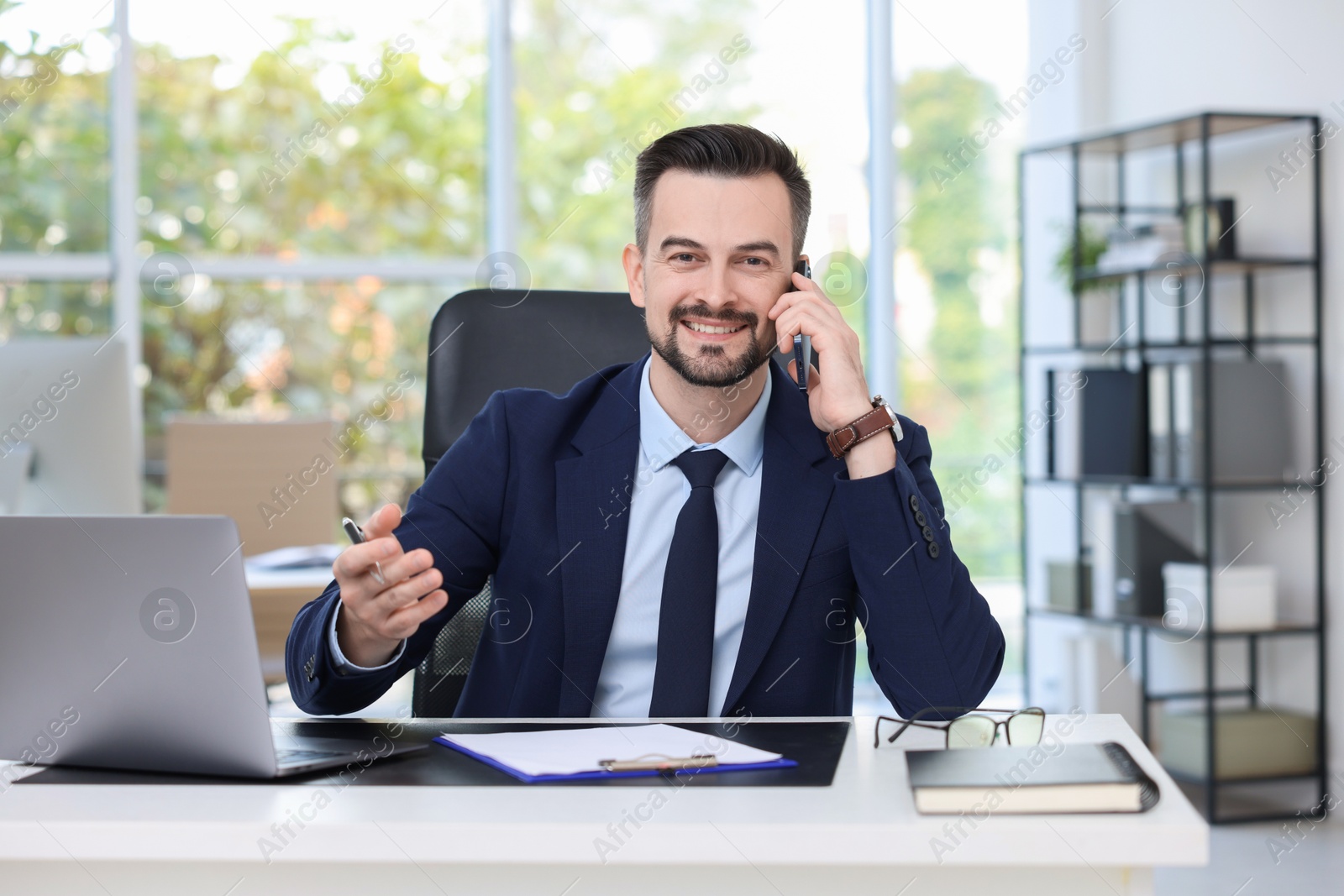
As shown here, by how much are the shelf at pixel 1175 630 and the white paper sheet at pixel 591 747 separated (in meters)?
2.55

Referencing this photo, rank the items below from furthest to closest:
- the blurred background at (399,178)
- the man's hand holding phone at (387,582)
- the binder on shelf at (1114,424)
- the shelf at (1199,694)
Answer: the blurred background at (399,178) < the binder on shelf at (1114,424) < the shelf at (1199,694) < the man's hand holding phone at (387,582)

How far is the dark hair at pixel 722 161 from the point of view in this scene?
1.63m

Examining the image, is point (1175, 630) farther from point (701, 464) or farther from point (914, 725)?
point (914, 725)

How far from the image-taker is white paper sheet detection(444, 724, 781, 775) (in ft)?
3.30

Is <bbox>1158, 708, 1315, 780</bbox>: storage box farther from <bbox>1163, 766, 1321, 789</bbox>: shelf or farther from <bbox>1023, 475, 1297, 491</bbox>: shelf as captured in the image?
<bbox>1023, 475, 1297, 491</bbox>: shelf

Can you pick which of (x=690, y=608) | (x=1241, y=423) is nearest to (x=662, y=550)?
(x=690, y=608)

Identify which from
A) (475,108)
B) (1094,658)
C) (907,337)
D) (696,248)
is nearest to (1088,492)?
(1094,658)

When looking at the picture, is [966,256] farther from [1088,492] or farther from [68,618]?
[68,618]

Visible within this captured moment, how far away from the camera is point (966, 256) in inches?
176

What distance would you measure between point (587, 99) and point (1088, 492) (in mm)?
2162

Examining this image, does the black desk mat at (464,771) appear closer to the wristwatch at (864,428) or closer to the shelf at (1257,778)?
the wristwatch at (864,428)

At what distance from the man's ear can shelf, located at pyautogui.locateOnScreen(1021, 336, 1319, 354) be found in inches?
84.1

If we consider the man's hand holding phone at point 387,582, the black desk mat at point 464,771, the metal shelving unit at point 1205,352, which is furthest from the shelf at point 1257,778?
the man's hand holding phone at point 387,582

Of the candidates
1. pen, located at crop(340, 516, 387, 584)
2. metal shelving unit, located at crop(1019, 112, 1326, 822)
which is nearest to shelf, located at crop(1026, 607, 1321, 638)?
metal shelving unit, located at crop(1019, 112, 1326, 822)
